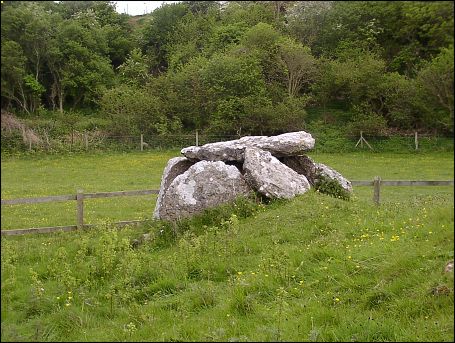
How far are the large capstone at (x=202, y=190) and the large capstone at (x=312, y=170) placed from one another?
2.61 metres

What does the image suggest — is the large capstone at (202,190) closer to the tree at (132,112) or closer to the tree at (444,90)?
the tree at (444,90)

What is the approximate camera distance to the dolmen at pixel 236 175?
1148 cm

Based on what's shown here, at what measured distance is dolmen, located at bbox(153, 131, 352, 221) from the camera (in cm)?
1148

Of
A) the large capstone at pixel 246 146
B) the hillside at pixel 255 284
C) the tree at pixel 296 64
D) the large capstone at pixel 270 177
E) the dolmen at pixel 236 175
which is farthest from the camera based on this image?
the tree at pixel 296 64

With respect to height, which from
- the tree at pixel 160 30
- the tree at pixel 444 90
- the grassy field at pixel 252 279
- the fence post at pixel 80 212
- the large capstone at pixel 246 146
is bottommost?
the fence post at pixel 80 212

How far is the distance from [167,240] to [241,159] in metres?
3.89

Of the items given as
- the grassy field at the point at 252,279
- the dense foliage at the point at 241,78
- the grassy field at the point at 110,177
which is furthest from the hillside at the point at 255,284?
the dense foliage at the point at 241,78

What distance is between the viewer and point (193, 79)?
34.9 m

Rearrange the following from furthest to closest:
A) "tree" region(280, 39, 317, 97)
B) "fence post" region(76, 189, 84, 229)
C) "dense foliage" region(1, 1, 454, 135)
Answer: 1. "tree" region(280, 39, 317, 97)
2. "dense foliage" region(1, 1, 454, 135)
3. "fence post" region(76, 189, 84, 229)

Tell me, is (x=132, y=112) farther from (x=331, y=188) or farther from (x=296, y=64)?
(x=331, y=188)

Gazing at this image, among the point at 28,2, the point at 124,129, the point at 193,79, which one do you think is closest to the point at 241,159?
the point at 28,2

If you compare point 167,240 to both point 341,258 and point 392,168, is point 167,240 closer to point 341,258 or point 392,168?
point 341,258

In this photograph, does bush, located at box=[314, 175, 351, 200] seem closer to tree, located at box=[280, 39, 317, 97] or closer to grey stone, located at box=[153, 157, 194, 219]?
grey stone, located at box=[153, 157, 194, 219]

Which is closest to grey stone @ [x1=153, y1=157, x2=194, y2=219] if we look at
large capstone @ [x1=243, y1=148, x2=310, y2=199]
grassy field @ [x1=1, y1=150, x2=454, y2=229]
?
grassy field @ [x1=1, y1=150, x2=454, y2=229]
